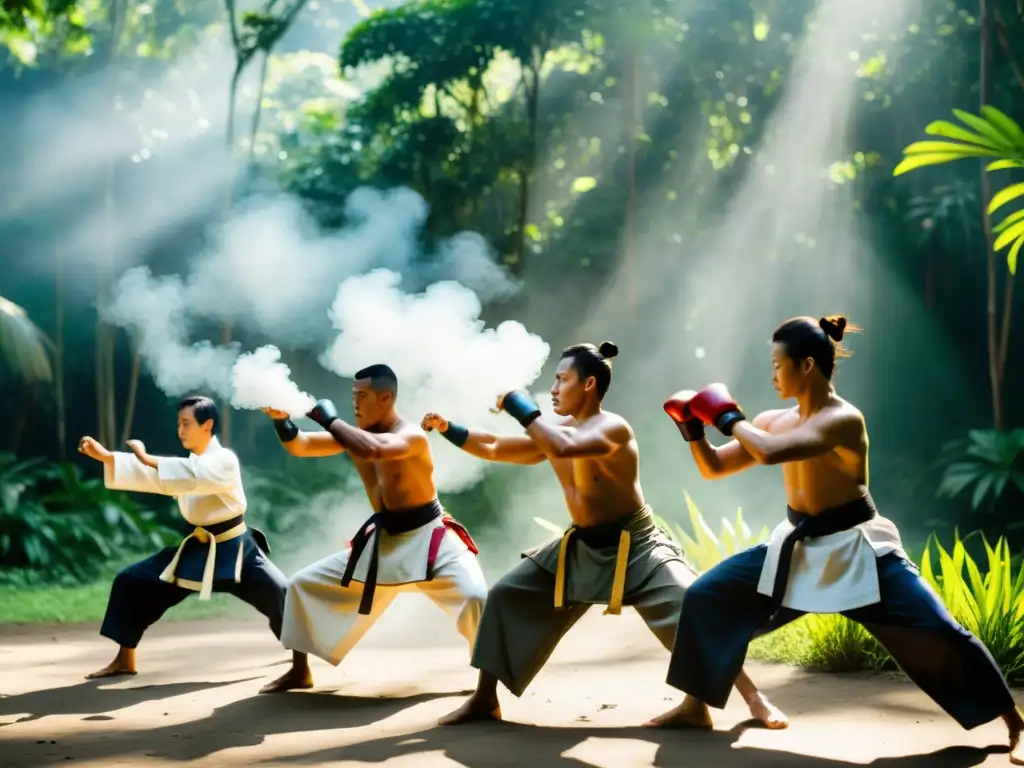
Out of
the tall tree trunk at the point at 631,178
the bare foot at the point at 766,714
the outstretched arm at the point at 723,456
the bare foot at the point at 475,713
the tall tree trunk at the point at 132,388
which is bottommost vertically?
the bare foot at the point at 766,714

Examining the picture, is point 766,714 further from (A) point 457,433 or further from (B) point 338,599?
(B) point 338,599

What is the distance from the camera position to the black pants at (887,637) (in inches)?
155

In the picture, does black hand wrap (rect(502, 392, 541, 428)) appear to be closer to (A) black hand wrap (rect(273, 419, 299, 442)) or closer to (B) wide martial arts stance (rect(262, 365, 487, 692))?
(B) wide martial arts stance (rect(262, 365, 487, 692))

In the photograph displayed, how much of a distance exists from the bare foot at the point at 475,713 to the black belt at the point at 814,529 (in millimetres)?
1239

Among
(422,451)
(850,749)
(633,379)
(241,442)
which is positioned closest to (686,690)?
(850,749)

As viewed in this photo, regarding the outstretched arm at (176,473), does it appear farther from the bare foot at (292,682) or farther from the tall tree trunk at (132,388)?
the tall tree trunk at (132,388)

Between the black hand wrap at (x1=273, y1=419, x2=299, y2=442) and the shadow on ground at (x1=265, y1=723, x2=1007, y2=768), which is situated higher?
the black hand wrap at (x1=273, y1=419, x2=299, y2=442)

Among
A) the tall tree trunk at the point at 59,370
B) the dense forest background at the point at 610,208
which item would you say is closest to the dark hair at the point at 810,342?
the dense forest background at the point at 610,208

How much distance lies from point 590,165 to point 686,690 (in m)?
11.3

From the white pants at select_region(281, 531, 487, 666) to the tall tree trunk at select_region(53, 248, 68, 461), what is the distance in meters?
9.66

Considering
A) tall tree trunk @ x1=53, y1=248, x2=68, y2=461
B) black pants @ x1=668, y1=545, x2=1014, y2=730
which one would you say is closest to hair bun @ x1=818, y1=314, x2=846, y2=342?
black pants @ x1=668, y1=545, x2=1014, y2=730

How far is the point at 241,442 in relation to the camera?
15.8 m

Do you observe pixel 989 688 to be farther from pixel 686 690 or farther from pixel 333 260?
pixel 333 260

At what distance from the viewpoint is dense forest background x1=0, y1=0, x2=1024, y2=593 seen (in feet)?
43.4
